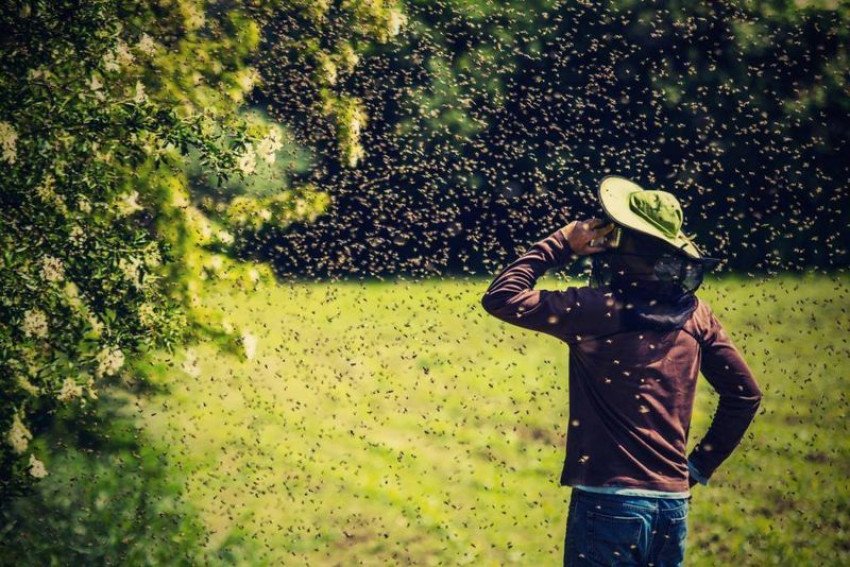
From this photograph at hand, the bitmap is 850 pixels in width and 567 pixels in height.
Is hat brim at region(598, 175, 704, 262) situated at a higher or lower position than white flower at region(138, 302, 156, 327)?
higher

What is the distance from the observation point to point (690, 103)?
1052cm

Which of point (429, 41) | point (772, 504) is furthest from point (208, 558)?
point (429, 41)

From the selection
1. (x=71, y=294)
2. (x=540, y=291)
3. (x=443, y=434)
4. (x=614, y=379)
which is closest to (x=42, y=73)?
(x=71, y=294)

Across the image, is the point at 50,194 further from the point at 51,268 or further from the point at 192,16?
the point at 192,16

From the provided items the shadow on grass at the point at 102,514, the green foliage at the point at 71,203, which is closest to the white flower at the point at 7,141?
the green foliage at the point at 71,203

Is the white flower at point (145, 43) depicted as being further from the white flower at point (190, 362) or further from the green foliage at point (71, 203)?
the white flower at point (190, 362)

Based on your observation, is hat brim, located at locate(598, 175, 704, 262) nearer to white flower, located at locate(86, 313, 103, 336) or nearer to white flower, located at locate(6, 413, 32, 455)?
white flower, located at locate(86, 313, 103, 336)

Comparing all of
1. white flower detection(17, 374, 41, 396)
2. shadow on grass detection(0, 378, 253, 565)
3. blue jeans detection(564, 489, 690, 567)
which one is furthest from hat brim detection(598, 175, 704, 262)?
shadow on grass detection(0, 378, 253, 565)

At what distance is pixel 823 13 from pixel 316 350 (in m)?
7.42

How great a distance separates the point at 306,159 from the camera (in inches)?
419

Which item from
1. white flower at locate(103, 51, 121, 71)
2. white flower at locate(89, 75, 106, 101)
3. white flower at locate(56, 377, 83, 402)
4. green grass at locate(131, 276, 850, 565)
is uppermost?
white flower at locate(103, 51, 121, 71)

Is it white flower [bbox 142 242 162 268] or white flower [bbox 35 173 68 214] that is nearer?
white flower [bbox 35 173 68 214]

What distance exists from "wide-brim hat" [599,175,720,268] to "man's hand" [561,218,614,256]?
0.28ft

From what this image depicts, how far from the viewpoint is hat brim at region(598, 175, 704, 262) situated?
308 cm
